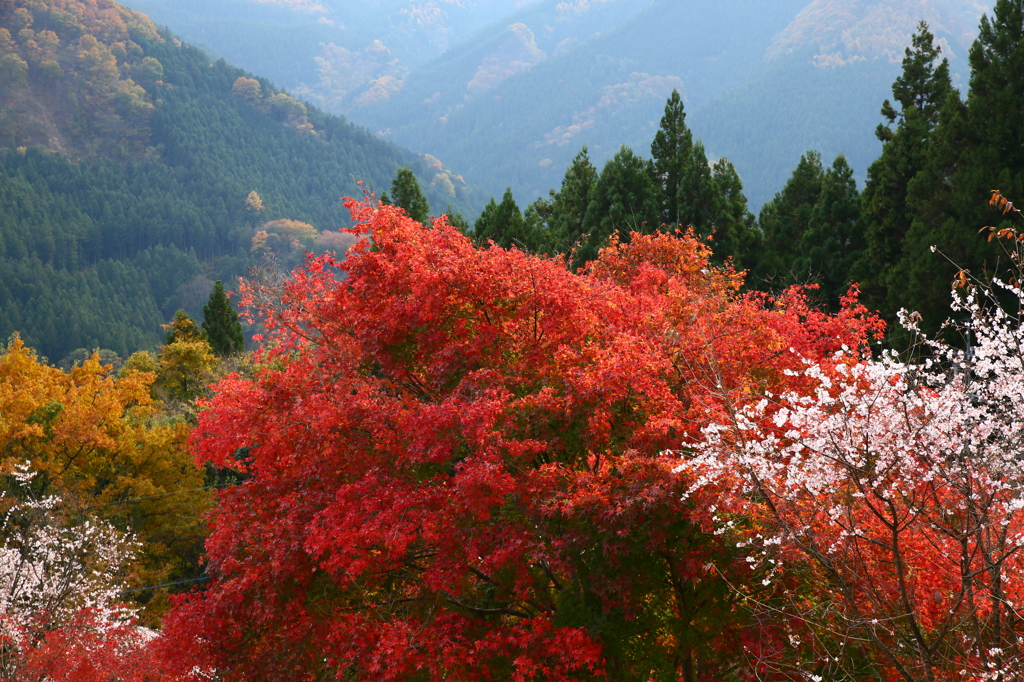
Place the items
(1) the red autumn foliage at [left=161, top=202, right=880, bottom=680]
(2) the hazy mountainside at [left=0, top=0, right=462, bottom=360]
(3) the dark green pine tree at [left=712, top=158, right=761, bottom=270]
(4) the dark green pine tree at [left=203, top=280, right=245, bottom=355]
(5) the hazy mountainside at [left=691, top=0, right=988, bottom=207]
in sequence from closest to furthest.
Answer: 1. (1) the red autumn foliage at [left=161, top=202, right=880, bottom=680]
2. (3) the dark green pine tree at [left=712, top=158, right=761, bottom=270]
3. (4) the dark green pine tree at [left=203, top=280, right=245, bottom=355]
4. (2) the hazy mountainside at [left=0, top=0, right=462, bottom=360]
5. (5) the hazy mountainside at [left=691, top=0, right=988, bottom=207]

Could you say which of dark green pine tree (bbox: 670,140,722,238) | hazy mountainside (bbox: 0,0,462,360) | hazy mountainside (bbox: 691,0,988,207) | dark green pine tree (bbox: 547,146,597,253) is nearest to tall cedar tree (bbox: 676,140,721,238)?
dark green pine tree (bbox: 670,140,722,238)

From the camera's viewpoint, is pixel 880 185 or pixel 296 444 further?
pixel 880 185

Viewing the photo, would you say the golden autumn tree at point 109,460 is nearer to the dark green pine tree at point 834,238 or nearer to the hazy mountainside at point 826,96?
the dark green pine tree at point 834,238

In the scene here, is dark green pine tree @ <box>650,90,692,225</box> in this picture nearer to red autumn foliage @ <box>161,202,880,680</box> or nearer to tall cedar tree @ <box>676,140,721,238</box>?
tall cedar tree @ <box>676,140,721,238</box>

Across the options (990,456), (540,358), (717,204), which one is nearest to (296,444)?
(540,358)

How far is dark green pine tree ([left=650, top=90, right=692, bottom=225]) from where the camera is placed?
2741 cm

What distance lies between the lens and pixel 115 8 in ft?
505

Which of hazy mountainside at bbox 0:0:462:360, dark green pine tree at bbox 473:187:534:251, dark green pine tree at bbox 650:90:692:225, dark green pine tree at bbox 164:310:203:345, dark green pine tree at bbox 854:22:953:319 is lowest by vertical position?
dark green pine tree at bbox 164:310:203:345

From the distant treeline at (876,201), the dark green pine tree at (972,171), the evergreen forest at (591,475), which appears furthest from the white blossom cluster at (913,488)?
the dark green pine tree at (972,171)

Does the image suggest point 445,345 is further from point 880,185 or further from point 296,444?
point 880,185

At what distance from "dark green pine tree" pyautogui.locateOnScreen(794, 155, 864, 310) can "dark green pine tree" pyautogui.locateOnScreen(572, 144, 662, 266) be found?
5086 millimetres

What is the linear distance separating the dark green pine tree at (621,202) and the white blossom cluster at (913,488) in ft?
63.2

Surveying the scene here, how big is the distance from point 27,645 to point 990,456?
14.0m

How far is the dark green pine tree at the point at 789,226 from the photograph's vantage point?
24859 mm
